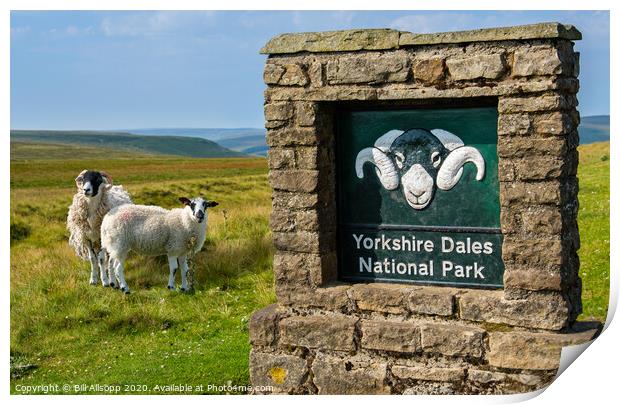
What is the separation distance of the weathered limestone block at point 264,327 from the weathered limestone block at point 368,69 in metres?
2.18

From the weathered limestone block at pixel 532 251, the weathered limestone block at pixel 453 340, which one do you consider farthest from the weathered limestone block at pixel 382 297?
the weathered limestone block at pixel 532 251

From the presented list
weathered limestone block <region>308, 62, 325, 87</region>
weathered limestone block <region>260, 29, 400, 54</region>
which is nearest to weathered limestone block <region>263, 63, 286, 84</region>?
weathered limestone block <region>260, 29, 400, 54</region>

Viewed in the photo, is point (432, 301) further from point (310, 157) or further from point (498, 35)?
point (498, 35)

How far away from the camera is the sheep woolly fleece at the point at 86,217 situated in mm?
12461

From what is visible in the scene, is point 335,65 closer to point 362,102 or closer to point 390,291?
point 362,102

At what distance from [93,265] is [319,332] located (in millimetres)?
6086

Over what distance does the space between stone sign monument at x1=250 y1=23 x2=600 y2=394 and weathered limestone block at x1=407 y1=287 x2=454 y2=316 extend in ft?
0.04

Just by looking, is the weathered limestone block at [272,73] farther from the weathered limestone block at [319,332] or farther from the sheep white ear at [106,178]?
the sheep white ear at [106,178]

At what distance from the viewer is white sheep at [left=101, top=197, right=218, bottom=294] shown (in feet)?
38.6

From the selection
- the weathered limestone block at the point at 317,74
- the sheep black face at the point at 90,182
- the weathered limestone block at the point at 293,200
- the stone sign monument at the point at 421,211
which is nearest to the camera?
the stone sign monument at the point at 421,211

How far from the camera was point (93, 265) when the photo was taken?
12.4m

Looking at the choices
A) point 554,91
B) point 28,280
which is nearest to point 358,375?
point 554,91

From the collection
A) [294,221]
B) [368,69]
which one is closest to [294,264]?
[294,221]

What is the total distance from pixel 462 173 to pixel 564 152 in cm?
89
